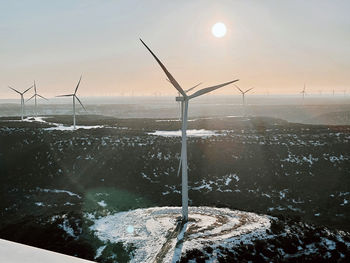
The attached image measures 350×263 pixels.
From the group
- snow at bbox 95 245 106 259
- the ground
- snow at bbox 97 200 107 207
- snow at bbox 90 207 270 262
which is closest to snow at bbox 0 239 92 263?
snow at bbox 90 207 270 262

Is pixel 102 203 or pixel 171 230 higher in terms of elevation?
pixel 171 230

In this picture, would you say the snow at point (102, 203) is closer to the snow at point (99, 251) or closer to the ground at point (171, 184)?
the ground at point (171, 184)

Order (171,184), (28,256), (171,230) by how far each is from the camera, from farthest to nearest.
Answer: (171,184)
(171,230)
(28,256)

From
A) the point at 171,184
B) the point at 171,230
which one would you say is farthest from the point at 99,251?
the point at 171,184

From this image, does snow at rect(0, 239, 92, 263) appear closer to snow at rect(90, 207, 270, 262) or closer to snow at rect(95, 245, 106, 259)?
snow at rect(90, 207, 270, 262)

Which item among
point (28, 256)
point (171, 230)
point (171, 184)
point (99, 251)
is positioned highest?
point (28, 256)

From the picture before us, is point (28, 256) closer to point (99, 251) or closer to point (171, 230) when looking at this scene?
point (99, 251)
